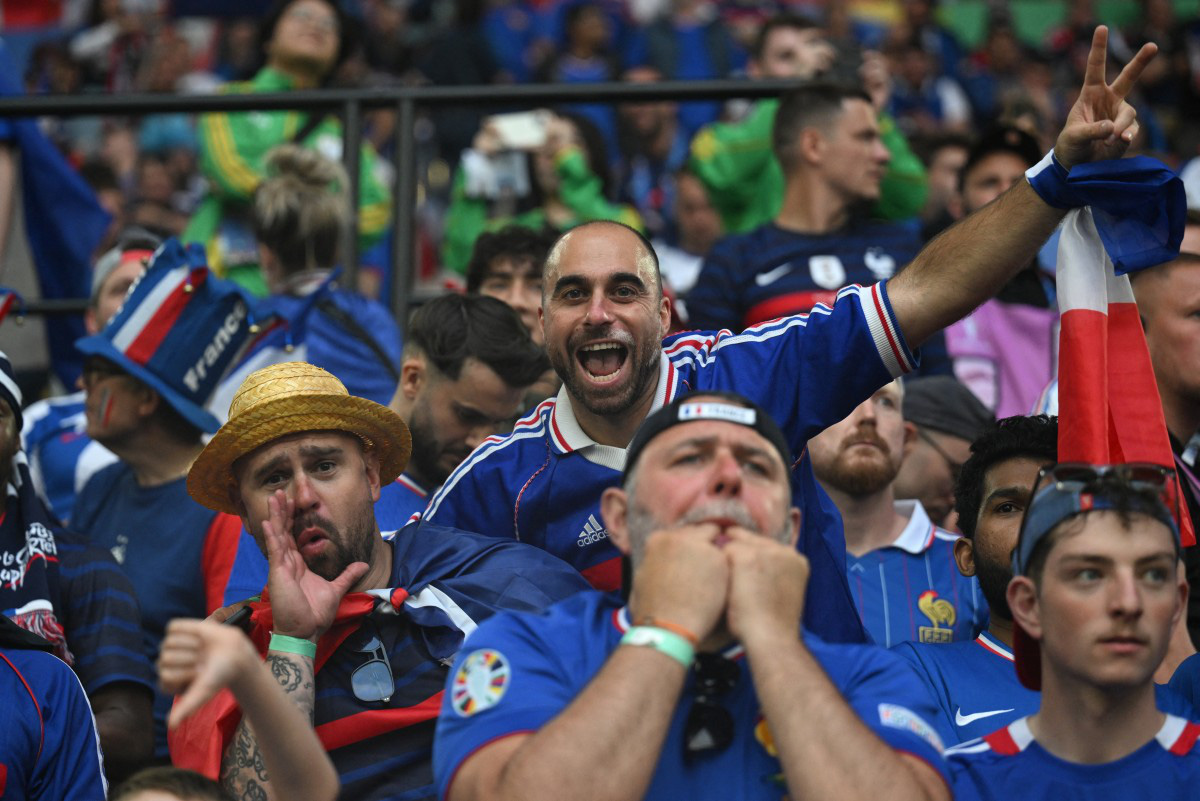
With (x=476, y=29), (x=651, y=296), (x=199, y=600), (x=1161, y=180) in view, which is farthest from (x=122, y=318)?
(x=476, y=29)

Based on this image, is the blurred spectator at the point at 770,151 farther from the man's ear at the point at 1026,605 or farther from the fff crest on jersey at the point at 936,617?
the man's ear at the point at 1026,605

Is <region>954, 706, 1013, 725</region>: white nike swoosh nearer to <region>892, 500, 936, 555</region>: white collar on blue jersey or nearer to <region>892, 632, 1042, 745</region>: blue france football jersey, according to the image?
<region>892, 632, 1042, 745</region>: blue france football jersey

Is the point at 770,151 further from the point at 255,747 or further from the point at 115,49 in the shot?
the point at 115,49

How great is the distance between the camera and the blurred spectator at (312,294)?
6484mm

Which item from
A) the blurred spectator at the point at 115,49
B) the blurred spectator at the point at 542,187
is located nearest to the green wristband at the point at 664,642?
the blurred spectator at the point at 542,187

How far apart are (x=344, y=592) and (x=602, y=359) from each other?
38.8 inches

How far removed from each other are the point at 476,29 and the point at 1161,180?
8818 mm

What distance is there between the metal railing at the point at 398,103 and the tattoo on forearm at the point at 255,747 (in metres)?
3.04

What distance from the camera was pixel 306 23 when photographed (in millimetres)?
8148

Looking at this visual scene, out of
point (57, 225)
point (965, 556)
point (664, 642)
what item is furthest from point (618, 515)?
point (57, 225)

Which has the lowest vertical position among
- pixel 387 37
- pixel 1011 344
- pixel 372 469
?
pixel 372 469

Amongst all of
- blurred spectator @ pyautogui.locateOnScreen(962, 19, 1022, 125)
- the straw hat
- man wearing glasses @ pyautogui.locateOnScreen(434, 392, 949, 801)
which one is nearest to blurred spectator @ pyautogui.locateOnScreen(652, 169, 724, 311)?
blurred spectator @ pyautogui.locateOnScreen(962, 19, 1022, 125)

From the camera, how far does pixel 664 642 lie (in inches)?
125

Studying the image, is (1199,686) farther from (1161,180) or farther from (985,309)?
(985,309)
